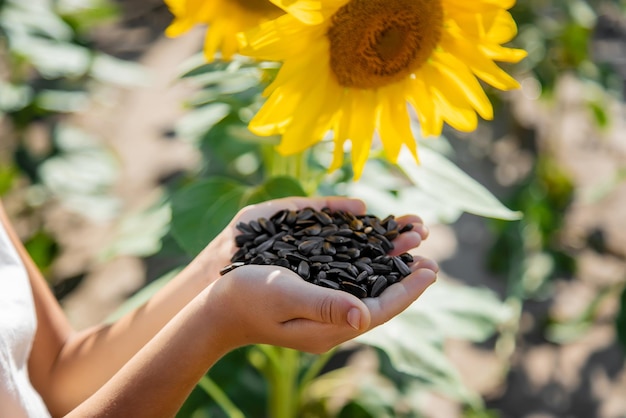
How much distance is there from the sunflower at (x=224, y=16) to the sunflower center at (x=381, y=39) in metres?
0.12

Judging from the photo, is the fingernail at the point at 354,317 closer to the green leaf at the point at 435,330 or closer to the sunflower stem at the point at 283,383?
the green leaf at the point at 435,330

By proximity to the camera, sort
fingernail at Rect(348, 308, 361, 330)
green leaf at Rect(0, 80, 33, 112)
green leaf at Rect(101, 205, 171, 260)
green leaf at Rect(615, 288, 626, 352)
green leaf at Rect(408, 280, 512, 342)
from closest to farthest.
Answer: fingernail at Rect(348, 308, 361, 330) < green leaf at Rect(101, 205, 171, 260) < green leaf at Rect(408, 280, 512, 342) < green leaf at Rect(615, 288, 626, 352) < green leaf at Rect(0, 80, 33, 112)

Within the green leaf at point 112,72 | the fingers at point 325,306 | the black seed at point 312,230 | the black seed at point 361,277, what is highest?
the fingers at point 325,306

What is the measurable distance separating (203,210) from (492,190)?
1.79 metres

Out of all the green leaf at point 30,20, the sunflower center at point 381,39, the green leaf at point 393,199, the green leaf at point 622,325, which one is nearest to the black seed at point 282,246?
the sunflower center at point 381,39

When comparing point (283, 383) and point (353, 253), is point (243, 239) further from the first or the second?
point (283, 383)

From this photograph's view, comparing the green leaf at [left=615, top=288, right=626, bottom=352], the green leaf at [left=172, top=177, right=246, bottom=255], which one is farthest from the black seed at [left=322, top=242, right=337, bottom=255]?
the green leaf at [left=615, top=288, right=626, bottom=352]

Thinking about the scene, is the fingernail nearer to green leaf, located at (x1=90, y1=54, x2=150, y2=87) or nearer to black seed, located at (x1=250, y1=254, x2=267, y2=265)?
black seed, located at (x1=250, y1=254, x2=267, y2=265)

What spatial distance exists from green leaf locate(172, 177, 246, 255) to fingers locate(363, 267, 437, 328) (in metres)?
0.36

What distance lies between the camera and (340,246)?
1.01 meters

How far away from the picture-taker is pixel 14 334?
95cm

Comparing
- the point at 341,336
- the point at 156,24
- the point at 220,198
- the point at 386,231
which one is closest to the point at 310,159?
the point at 220,198

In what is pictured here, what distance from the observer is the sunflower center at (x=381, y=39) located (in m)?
0.96

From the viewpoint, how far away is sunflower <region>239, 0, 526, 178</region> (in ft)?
3.09
